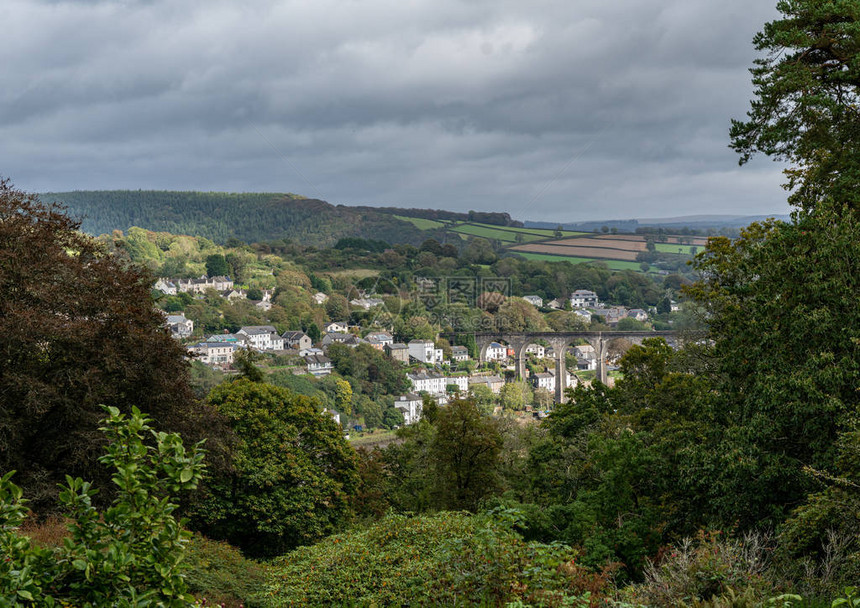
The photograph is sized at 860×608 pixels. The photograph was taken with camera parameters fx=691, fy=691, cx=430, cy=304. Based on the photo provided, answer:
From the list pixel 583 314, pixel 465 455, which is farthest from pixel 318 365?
pixel 465 455

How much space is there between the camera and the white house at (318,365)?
2933 inches

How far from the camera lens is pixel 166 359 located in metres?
11.9

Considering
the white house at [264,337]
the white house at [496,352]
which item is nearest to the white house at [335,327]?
the white house at [264,337]

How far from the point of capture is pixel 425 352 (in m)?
88.4

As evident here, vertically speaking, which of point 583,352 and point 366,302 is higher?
point 366,302

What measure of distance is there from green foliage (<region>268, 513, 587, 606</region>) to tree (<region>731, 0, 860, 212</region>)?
7153mm

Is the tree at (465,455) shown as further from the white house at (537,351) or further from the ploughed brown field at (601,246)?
the ploughed brown field at (601,246)

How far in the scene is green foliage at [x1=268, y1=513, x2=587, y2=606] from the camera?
21.5ft

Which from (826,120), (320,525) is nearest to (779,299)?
(826,120)

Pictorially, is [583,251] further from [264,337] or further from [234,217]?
[234,217]

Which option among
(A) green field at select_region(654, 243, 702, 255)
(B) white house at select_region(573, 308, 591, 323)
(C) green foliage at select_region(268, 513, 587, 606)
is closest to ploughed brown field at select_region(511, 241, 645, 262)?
(A) green field at select_region(654, 243, 702, 255)

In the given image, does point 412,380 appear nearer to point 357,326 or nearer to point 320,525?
point 357,326

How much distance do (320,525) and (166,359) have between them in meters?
7.79

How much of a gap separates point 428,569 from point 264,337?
8207 centimetres
